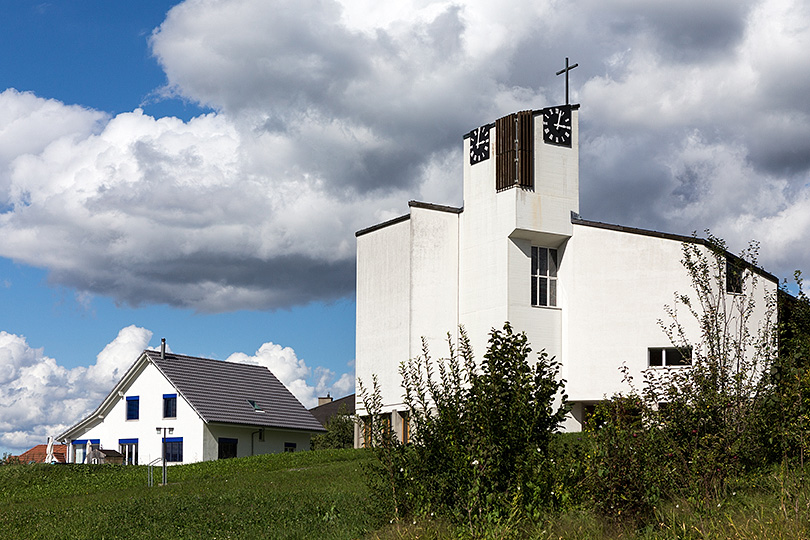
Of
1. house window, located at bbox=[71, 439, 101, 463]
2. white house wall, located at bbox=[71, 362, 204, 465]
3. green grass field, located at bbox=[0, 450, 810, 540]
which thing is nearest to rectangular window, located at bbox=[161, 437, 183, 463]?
white house wall, located at bbox=[71, 362, 204, 465]

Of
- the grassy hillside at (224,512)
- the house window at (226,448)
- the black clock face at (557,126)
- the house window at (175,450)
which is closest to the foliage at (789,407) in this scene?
the grassy hillside at (224,512)

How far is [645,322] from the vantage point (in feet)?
108

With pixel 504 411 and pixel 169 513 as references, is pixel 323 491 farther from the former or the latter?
pixel 504 411

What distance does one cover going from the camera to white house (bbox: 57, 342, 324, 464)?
145 ft

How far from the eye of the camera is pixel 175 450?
146ft

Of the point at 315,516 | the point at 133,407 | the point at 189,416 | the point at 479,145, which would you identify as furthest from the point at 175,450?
the point at 315,516

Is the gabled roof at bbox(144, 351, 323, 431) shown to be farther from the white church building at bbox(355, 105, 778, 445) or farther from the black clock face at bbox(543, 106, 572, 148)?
the black clock face at bbox(543, 106, 572, 148)

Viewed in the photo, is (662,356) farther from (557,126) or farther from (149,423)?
(149,423)

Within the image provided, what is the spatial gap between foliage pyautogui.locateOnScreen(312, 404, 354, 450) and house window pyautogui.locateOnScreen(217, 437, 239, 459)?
9819 mm

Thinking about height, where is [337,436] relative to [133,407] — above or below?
below

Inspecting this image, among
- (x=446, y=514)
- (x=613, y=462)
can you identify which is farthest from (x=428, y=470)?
(x=613, y=462)

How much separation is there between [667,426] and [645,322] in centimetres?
2029

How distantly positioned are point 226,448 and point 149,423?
4221 mm

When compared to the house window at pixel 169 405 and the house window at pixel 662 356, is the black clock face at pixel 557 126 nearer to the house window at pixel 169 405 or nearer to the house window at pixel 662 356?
the house window at pixel 662 356
